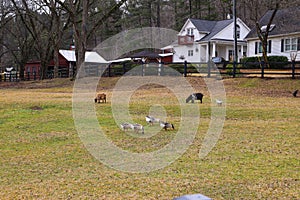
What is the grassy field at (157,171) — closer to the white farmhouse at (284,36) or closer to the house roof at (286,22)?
the white farmhouse at (284,36)

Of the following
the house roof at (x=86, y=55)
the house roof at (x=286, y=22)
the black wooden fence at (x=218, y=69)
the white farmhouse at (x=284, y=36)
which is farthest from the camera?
the house roof at (x=86, y=55)

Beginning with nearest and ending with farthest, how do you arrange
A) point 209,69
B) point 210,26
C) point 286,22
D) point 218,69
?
point 209,69 < point 218,69 < point 286,22 < point 210,26

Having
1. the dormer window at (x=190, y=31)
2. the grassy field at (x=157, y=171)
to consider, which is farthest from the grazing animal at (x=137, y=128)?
the dormer window at (x=190, y=31)

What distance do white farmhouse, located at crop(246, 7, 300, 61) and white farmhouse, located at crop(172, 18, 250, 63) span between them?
4.59 m

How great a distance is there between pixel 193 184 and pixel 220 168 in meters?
0.80

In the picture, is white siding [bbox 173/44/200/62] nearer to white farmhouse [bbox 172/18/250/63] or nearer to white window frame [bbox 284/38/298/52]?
white farmhouse [bbox 172/18/250/63]

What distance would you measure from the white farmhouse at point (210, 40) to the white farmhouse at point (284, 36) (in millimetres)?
4593

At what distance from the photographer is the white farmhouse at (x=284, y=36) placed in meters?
27.3

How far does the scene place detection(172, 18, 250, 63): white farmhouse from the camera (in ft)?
115

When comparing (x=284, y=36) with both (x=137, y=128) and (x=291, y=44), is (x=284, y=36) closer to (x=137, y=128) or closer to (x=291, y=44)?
(x=291, y=44)

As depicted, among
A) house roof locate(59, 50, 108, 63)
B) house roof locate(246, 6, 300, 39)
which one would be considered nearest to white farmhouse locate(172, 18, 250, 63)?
house roof locate(246, 6, 300, 39)

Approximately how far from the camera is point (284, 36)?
2800 cm

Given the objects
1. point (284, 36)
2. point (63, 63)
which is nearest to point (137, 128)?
point (284, 36)

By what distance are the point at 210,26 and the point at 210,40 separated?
326 cm
